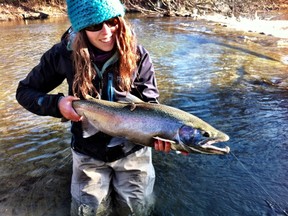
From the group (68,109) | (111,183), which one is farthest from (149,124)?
(111,183)

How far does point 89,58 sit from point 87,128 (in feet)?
1.82

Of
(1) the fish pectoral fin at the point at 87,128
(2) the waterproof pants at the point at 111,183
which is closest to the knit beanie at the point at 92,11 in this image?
(1) the fish pectoral fin at the point at 87,128

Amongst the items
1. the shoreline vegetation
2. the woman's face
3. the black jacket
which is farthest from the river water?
the shoreline vegetation

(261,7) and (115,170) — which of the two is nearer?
(115,170)

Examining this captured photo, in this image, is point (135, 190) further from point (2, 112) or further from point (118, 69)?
point (2, 112)

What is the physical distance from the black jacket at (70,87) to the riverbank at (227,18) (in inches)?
467

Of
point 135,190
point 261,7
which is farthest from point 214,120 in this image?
point 261,7

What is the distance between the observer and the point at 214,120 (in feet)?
18.8

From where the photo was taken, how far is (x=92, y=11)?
2.50 metres

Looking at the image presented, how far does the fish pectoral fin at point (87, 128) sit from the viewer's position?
2.71 metres

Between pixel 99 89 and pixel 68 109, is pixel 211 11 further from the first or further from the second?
pixel 68 109

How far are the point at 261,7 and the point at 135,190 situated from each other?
28582 mm

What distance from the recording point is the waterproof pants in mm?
3004

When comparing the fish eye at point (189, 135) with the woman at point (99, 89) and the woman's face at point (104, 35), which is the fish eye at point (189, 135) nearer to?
the woman at point (99, 89)
